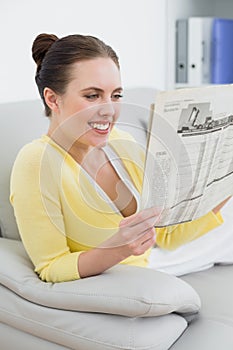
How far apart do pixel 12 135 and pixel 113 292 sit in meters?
0.51

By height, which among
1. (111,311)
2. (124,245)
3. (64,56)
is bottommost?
(111,311)

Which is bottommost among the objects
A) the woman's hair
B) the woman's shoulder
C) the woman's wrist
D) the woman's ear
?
the woman's wrist

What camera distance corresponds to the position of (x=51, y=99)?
1.22m

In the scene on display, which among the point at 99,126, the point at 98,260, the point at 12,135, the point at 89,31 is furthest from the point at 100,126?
the point at 89,31

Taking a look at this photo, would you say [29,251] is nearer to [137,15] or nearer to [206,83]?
[137,15]

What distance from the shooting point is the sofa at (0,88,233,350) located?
3.44ft

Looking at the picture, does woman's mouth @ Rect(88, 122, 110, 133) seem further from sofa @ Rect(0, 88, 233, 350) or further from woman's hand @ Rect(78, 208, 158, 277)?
woman's hand @ Rect(78, 208, 158, 277)

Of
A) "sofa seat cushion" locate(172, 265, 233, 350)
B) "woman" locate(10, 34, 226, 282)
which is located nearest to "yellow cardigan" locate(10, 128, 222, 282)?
"woman" locate(10, 34, 226, 282)

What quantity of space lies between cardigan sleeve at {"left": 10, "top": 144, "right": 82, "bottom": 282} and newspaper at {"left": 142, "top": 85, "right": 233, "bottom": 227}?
22cm

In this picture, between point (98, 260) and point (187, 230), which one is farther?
point (187, 230)

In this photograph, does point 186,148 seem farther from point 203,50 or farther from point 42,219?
point 203,50

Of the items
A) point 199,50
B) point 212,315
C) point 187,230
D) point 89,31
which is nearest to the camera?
point 212,315

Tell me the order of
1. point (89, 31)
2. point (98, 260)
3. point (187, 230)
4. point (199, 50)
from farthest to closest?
point (199, 50) → point (89, 31) → point (187, 230) → point (98, 260)

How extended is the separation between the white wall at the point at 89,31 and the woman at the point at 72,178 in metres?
0.47
